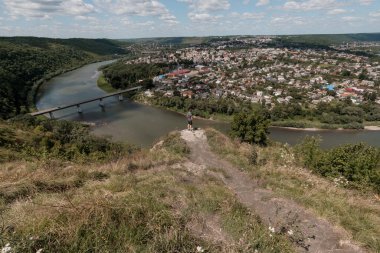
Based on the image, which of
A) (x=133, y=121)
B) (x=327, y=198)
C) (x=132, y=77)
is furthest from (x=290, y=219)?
(x=132, y=77)

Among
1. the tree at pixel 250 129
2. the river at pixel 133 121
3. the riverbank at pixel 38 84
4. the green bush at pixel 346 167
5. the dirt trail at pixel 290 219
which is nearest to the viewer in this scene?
the dirt trail at pixel 290 219

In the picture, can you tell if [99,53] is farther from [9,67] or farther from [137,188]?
[137,188]

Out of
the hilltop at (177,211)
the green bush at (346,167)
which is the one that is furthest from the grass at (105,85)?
the hilltop at (177,211)

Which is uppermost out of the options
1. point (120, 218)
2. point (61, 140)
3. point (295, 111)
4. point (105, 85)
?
point (120, 218)

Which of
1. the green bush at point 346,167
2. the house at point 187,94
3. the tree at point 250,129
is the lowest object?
the house at point 187,94

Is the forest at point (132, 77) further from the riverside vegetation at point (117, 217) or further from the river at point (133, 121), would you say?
the riverside vegetation at point (117, 217)

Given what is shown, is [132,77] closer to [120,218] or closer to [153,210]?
[153,210]
